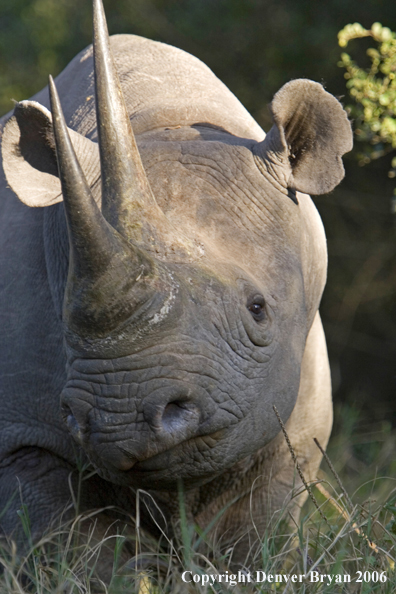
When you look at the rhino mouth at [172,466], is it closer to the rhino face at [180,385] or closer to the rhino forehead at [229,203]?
the rhino face at [180,385]

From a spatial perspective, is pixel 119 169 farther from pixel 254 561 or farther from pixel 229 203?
pixel 254 561

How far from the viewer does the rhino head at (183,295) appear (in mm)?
2211

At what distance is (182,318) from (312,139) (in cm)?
105

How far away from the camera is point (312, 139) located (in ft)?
9.86

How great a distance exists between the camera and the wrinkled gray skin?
2271 millimetres

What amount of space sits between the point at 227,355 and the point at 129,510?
3.39 ft

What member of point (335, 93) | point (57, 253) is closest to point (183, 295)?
point (57, 253)

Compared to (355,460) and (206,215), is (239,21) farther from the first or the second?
(206,215)

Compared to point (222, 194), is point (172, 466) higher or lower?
lower

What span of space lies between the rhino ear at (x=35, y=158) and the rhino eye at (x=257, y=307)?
812 millimetres

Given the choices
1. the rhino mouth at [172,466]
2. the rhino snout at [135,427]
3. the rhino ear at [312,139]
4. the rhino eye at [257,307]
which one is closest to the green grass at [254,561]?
the rhino mouth at [172,466]

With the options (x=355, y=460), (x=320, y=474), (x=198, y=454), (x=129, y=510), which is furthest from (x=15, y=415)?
(x=355, y=460)

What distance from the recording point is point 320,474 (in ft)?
15.8

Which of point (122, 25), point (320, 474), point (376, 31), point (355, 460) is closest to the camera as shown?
point (376, 31)
